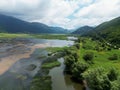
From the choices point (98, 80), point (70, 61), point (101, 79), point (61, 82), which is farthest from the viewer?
point (70, 61)

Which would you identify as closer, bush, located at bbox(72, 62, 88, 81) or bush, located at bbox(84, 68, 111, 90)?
bush, located at bbox(84, 68, 111, 90)

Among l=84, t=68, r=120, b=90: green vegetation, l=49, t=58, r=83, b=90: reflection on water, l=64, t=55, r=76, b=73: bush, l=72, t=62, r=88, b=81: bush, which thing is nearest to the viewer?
l=84, t=68, r=120, b=90: green vegetation

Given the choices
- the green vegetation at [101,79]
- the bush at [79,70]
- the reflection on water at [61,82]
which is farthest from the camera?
the bush at [79,70]

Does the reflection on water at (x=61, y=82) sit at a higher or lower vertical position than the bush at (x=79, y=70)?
lower

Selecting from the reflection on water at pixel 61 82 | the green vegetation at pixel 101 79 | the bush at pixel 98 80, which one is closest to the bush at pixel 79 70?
the reflection on water at pixel 61 82

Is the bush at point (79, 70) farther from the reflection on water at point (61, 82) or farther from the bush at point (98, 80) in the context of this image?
the bush at point (98, 80)

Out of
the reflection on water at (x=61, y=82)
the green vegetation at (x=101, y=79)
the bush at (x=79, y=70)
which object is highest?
the green vegetation at (x=101, y=79)

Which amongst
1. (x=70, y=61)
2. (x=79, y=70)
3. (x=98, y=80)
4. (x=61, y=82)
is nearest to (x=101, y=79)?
(x=98, y=80)

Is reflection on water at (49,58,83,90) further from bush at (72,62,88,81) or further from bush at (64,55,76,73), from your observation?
bush at (64,55,76,73)

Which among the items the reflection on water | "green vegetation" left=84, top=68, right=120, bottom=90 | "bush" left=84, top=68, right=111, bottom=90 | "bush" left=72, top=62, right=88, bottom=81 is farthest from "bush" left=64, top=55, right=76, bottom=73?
"bush" left=84, top=68, right=111, bottom=90

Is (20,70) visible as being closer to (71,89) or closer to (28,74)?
(28,74)

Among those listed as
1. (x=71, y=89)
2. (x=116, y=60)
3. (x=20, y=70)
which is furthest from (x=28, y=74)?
(x=116, y=60)

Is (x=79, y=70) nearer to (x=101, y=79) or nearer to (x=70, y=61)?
(x=70, y=61)
